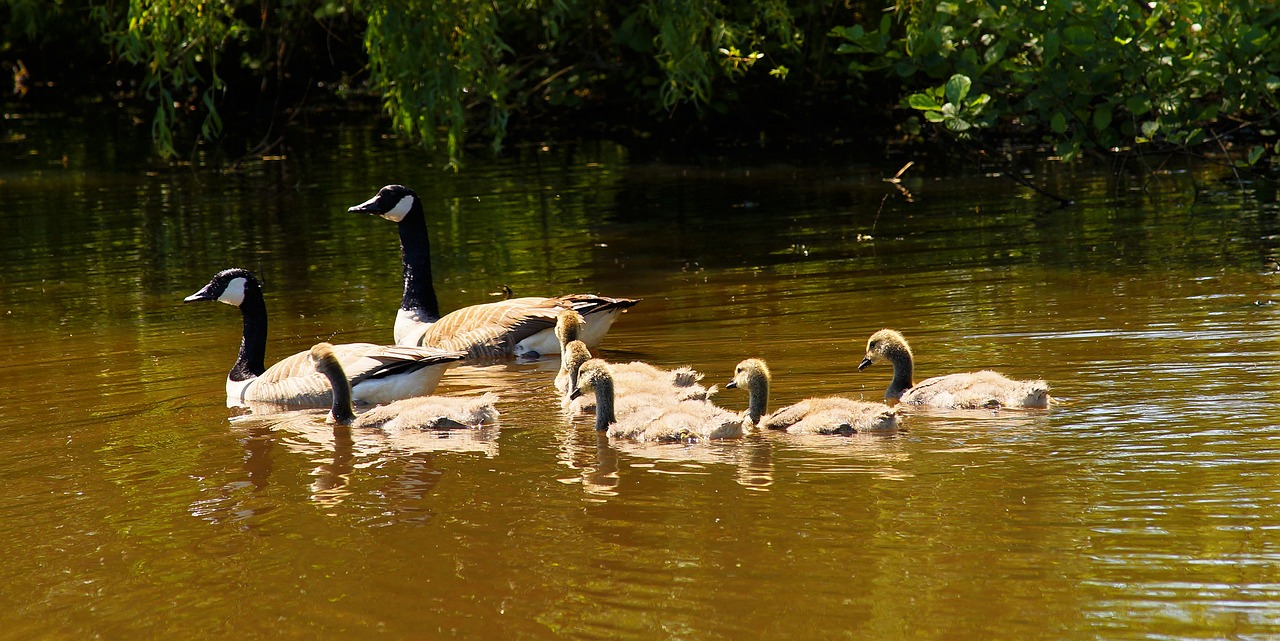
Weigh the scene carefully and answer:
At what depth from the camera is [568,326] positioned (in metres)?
10.6

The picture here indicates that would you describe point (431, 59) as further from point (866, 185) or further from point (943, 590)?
point (943, 590)

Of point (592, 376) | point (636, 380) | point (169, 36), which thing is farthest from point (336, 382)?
point (169, 36)

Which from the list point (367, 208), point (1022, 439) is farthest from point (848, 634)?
point (367, 208)

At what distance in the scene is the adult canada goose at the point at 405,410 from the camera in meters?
8.61

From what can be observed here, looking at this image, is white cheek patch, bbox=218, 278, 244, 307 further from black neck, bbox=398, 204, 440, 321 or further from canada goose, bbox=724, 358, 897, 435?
canada goose, bbox=724, 358, 897, 435

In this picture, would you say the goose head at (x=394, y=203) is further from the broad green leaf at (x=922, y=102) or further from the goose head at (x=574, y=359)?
the broad green leaf at (x=922, y=102)

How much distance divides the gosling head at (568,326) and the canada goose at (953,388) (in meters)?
2.45

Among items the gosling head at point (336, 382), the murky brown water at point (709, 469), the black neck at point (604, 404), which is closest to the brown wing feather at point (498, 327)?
the murky brown water at point (709, 469)

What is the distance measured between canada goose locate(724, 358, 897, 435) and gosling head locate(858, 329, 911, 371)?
756 millimetres

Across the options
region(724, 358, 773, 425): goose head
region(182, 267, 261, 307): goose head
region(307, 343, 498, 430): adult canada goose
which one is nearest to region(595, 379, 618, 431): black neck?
region(307, 343, 498, 430): adult canada goose

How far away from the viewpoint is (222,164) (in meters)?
25.9

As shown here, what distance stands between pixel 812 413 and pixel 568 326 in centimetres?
Result: 293

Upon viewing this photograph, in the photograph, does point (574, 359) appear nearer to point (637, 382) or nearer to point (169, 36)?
point (637, 382)

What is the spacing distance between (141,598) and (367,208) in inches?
286
